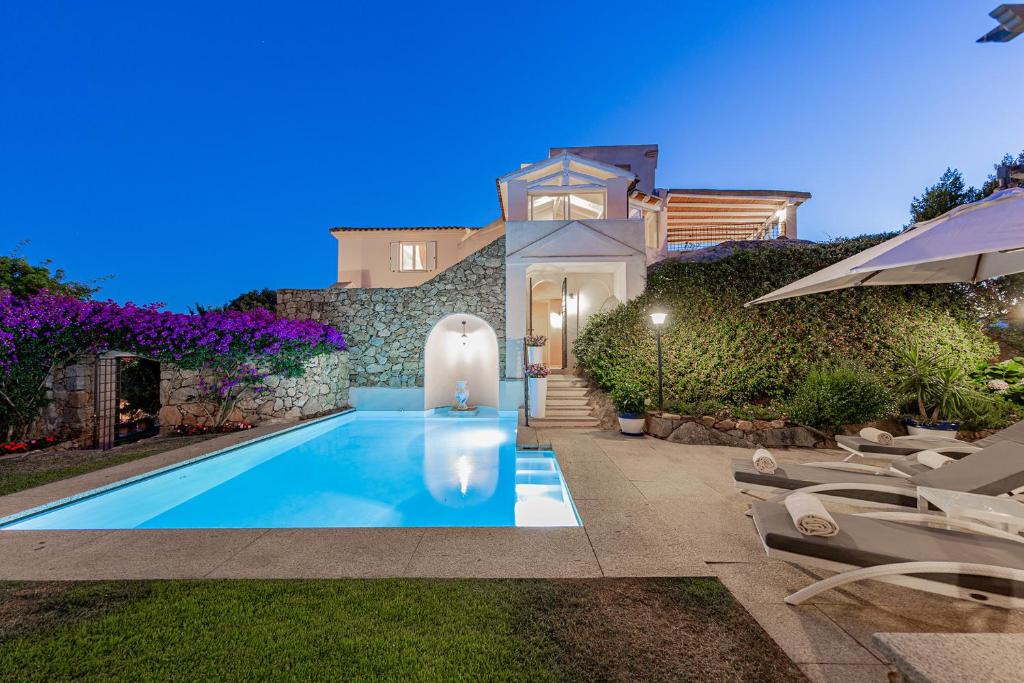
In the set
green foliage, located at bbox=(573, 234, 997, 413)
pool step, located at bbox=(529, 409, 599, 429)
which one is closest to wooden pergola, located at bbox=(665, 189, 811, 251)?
green foliage, located at bbox=(573, 234, 997, 413)

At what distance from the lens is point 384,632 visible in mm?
2297

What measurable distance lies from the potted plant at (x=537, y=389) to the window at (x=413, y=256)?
10.8m

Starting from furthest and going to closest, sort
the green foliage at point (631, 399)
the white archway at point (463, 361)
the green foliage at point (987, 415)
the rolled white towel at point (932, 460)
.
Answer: the white archway at point (463, 361), the green foliage at point (631, 399), the green foliage at point (987, 415), the rolled white towel at point (932, 460)

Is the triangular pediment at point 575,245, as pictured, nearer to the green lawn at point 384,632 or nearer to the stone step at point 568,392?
the stone step at point 568,392

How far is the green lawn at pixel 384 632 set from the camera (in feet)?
6.68

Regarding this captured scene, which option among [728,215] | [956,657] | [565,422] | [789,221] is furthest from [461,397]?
[789,221]

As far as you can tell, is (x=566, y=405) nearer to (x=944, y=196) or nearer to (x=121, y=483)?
(x=121, y=483)

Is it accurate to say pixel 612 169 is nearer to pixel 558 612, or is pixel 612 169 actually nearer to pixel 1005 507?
pixel 1005 507

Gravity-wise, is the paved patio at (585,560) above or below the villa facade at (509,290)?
below

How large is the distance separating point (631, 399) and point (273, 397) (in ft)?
28.9

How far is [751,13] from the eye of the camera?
29.9 metres

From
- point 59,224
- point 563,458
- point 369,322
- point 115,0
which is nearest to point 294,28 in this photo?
point 115,0

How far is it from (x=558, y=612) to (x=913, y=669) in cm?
160

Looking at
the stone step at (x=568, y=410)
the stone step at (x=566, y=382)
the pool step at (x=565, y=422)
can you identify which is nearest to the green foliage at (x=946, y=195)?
the stone step at (x=566, y=382)
